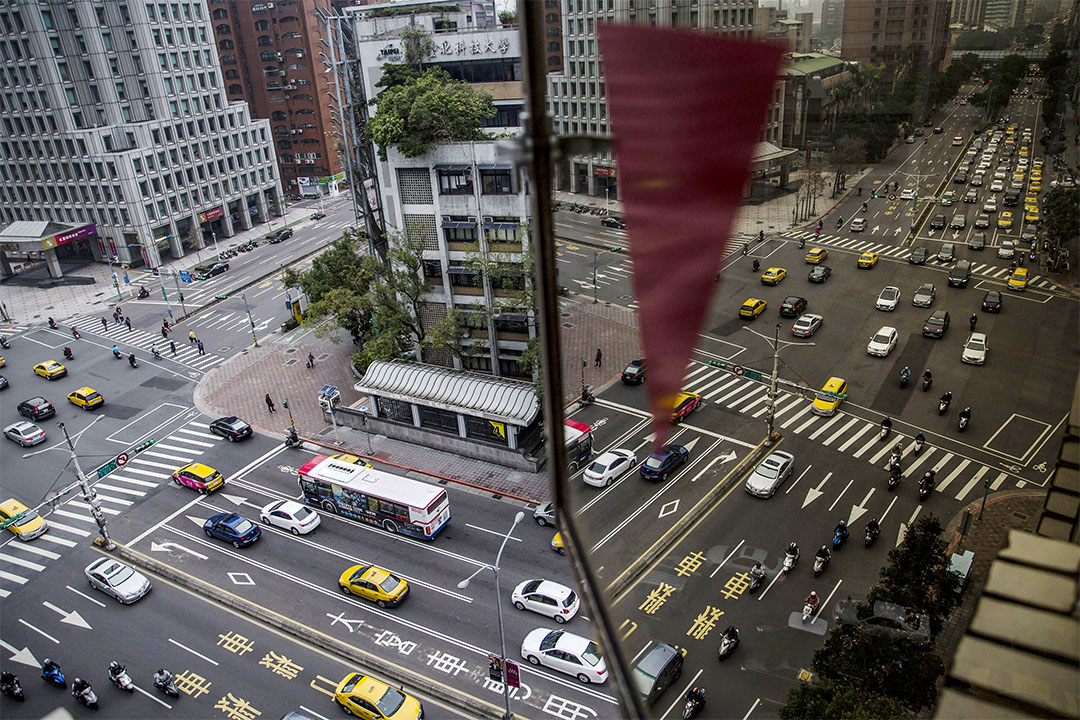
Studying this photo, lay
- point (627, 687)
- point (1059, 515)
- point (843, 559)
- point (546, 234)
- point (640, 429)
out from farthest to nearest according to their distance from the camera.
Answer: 1. point (640, 429)
2. point (843, 559)
3. point (1059, 515)
4. point (627, 687)
5. point (546, 234)

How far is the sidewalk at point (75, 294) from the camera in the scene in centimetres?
5719

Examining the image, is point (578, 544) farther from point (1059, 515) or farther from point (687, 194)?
point (1059, 515)

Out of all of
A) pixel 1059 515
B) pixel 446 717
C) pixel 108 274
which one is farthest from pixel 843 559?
pixel 108 274

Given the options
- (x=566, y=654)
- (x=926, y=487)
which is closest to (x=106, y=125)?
(x=566, y=654)

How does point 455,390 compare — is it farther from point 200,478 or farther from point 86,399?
point 86,399

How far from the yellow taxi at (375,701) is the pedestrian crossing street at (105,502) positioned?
16675mm

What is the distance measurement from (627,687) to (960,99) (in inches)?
1705

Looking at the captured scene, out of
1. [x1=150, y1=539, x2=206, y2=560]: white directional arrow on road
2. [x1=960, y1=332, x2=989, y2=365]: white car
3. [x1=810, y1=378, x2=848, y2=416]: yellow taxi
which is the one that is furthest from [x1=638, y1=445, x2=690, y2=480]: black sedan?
[x1=150, y1=539, x2=206, y2=560]: white directional arrow on road

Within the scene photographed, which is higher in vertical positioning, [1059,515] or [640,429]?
[1059,515]

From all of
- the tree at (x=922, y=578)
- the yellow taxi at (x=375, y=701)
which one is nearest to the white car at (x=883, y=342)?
the tree at (x=922, y=578)

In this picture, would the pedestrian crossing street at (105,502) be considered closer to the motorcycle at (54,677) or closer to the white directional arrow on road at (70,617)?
the white directional arrow on road at (70,617)

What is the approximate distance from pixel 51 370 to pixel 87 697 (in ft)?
106

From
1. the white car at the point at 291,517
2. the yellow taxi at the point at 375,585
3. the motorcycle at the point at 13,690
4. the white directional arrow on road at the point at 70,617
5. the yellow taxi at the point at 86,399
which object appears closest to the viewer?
the motorcycle at the point at 13,690

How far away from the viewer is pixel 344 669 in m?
22.4
